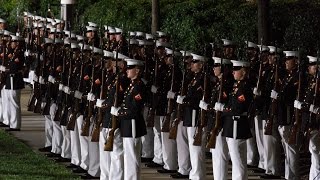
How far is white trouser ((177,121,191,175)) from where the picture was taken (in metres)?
19.9

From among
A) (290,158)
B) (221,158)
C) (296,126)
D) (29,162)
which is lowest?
(29,162)

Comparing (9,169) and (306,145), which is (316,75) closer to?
(306,145)

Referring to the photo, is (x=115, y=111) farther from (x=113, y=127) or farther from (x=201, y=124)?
(x=201, y=124)

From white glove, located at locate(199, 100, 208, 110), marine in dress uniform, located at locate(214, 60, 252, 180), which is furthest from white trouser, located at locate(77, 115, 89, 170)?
marine in dress uniform, located at locate(214, 60, 252, 180)

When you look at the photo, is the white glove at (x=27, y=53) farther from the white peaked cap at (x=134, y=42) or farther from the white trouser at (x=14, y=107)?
the white peaked cap at (x=134, y=42)

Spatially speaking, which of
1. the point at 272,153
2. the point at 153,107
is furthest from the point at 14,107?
the point at 272,153

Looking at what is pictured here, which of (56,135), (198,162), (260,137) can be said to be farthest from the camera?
(56,135)

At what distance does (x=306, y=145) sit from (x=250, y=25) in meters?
7.71

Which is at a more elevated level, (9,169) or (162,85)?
(162,85)

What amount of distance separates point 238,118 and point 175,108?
2.35 m

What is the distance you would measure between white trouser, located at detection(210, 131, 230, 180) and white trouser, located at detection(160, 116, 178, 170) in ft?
→ 6.76

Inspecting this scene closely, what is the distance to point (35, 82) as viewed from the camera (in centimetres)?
2314

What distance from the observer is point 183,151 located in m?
20.0

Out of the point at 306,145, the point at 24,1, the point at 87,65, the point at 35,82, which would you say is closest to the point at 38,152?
the point at 35,82
